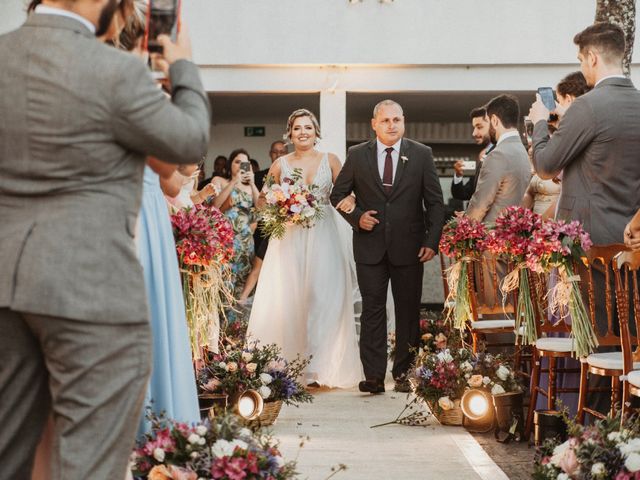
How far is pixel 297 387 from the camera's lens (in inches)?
241

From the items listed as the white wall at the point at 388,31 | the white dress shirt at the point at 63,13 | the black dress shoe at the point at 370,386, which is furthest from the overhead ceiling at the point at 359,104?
the white dress shirt at the point at 63,13

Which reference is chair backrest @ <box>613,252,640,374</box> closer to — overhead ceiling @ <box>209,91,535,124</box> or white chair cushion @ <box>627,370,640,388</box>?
white chair cushion @ <box>627,370,640,388</box>

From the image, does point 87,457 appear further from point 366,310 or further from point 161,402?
point 366,310

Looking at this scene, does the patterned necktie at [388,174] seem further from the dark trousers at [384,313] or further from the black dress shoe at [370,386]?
the black dress shoe at [370,386]

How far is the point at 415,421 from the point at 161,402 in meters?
3.03

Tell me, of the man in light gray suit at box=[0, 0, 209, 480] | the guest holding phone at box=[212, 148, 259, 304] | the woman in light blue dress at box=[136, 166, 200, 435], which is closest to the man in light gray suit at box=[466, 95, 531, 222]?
the guest holding phone at box=[212, 148, 259, 304]

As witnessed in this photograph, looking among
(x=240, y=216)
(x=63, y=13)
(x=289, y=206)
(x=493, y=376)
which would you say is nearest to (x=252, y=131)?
(x=240, y=216)

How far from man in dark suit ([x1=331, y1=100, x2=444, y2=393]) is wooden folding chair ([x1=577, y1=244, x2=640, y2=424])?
265cm

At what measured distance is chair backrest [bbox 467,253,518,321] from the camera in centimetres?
661

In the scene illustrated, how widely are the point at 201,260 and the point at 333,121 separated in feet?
31.0

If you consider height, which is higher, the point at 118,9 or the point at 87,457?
the point at 118,9

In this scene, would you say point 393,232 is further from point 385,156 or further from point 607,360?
point 607,360

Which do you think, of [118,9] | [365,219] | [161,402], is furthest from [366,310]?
[118,9]

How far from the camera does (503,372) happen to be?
585 centimetres
